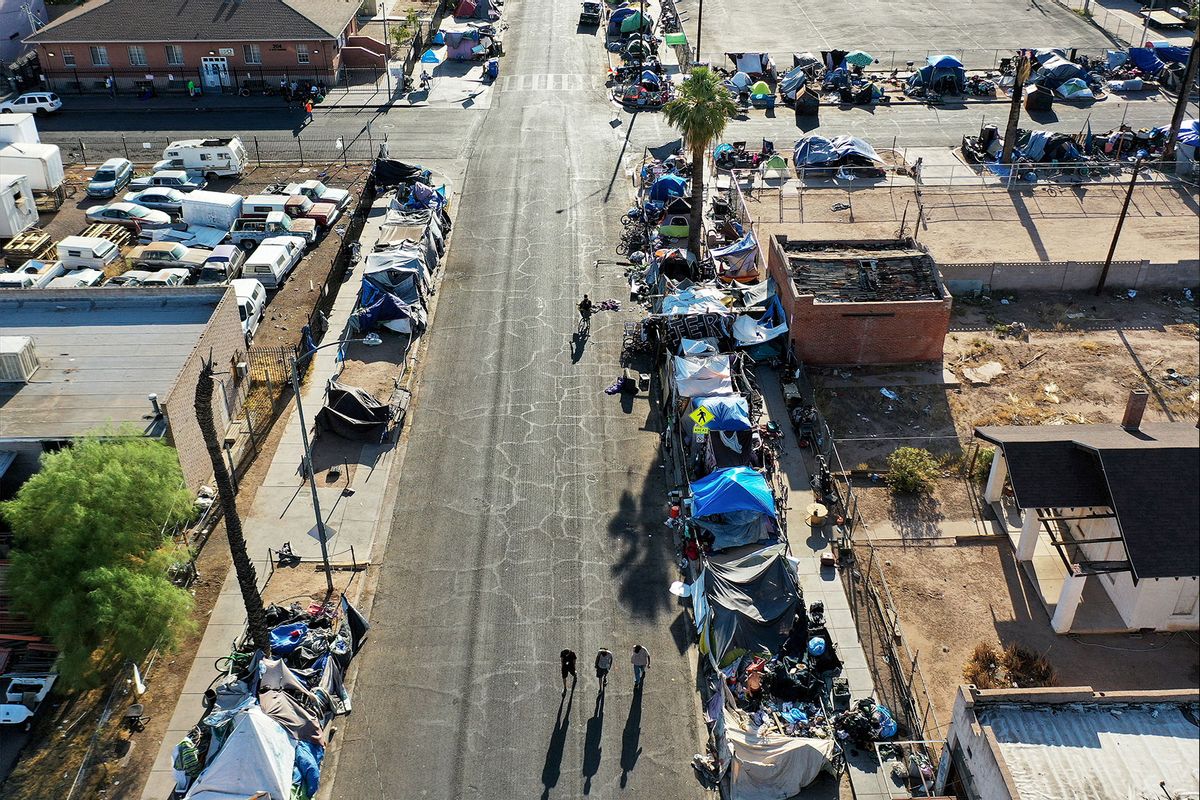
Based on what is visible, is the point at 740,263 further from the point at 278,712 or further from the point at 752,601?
the point at 278,712

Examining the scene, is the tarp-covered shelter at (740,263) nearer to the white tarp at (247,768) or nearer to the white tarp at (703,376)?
the white tarp at (703,376)

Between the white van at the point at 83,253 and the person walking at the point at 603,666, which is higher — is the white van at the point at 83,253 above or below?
above

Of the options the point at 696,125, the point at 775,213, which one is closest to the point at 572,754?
the point at 696,125

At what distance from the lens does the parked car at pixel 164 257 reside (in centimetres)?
5419

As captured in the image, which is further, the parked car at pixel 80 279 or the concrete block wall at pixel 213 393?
the parked car at pixel 80 279

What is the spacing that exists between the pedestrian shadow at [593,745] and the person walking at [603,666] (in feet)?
1.00

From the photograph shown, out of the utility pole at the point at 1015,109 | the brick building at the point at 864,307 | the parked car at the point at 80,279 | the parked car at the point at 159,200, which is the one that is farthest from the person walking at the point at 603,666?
the utility pole at the point at 1015,109

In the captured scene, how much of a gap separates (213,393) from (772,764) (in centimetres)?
2412

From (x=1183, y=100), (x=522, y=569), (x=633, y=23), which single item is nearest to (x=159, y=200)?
(x=522, y=569)

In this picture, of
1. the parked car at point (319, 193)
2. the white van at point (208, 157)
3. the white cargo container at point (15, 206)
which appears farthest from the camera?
the white van at point (208, 157)

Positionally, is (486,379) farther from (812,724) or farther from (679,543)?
(812,724)

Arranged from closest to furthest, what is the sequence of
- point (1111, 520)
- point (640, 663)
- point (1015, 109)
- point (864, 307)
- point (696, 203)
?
point (640, 663) < point (1111, 520) < point (864, 307) < point (696, 203) < point (1015, 109)

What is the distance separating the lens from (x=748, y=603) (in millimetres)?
31859

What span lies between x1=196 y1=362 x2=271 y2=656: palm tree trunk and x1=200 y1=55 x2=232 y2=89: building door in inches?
2246
